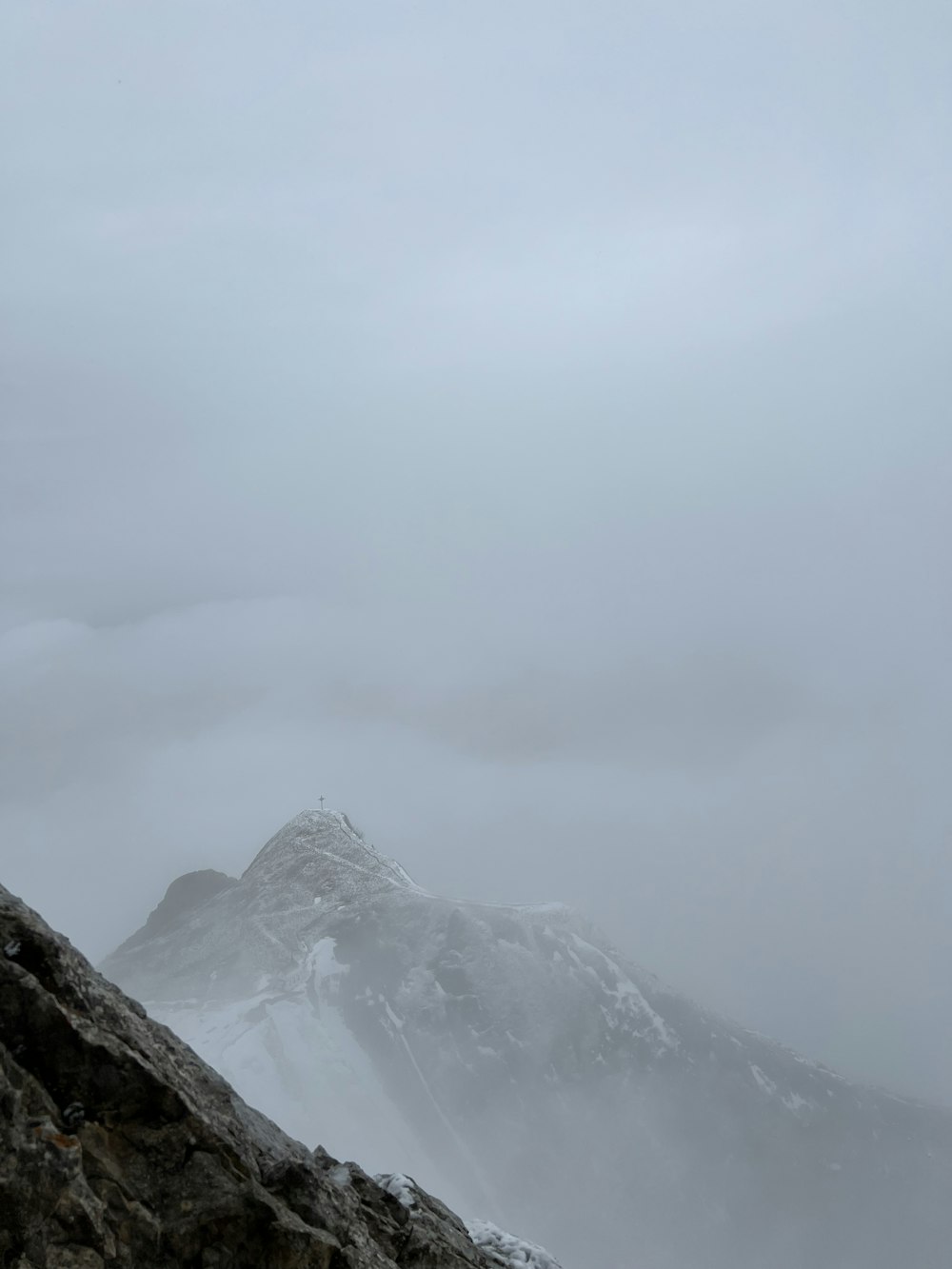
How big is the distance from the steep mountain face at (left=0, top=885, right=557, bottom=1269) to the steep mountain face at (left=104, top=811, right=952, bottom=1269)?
478 feet

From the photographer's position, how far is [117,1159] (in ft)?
64.7

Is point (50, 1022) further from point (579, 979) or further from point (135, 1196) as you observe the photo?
point (579, 979)

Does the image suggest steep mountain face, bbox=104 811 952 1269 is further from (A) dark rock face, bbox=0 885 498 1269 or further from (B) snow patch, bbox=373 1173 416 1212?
(A) dark rock face, bbox=0 885 498 1269

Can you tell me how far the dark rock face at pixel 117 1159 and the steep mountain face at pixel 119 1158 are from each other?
2 centimetres

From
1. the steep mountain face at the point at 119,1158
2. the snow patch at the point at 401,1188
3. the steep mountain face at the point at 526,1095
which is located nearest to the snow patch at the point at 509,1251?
the snow patch at the point at 401,1188

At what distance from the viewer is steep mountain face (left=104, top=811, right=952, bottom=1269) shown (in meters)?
163

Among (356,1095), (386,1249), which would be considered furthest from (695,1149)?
(386,1249)

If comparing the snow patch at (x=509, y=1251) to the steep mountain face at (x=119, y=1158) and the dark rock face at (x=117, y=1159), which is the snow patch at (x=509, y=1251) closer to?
the steep mountain face at (x=119, y=1158)

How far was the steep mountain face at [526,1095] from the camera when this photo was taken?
163 meters

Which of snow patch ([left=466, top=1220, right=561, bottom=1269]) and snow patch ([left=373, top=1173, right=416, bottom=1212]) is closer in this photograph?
snow patch ([left=373, top=1173, right=416, bottom=1212])

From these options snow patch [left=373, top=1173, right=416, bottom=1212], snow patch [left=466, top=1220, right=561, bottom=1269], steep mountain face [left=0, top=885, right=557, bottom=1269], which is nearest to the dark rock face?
steep mountain face [left=0, top=885, right=557, bottom=1269]

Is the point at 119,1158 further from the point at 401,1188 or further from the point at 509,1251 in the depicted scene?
the point at 509,1251

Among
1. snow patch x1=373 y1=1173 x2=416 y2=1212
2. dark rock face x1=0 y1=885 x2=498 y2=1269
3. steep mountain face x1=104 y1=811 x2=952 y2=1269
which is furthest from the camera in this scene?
steep mountain face x1=104 y1=811 x2=952 y2=1269

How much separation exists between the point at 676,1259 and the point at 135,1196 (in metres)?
184
